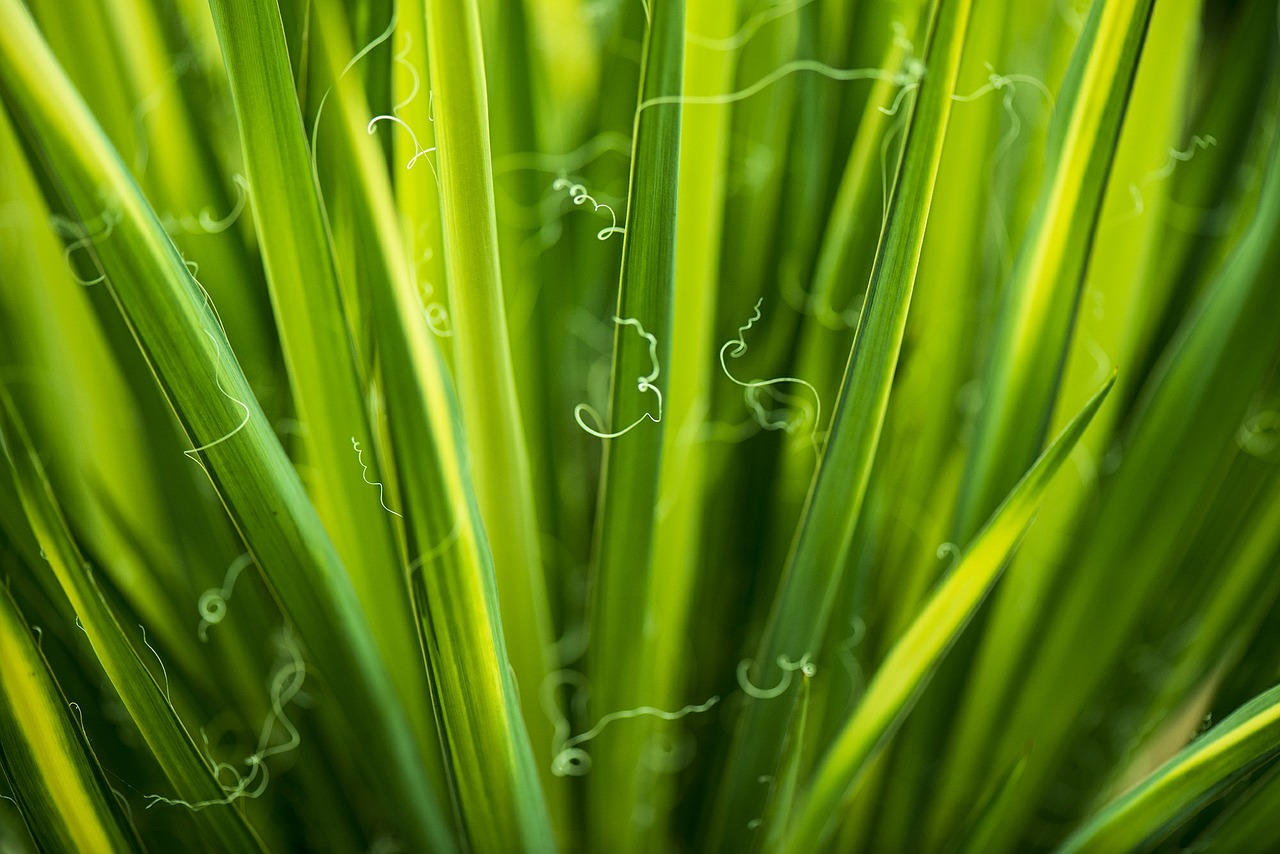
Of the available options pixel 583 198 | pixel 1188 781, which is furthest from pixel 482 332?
pixel 1188 781

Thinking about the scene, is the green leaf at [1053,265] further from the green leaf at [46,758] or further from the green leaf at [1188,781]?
the green leaf at [46,758]

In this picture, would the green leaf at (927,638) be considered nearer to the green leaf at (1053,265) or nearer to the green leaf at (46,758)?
the green leaf at (1053,265)

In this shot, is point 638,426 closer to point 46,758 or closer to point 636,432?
point 636,432

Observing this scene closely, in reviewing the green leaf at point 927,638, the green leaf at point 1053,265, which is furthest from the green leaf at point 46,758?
the green leaf at point 1053,265

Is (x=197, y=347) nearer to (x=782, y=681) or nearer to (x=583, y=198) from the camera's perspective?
(x=583, y=198)

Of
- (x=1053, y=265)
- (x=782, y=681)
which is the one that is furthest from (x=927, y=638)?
(x=1053, y=265)

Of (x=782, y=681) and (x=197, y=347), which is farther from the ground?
(x=197, y=347)

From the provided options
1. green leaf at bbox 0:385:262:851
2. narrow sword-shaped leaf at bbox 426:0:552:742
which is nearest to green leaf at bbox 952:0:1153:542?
narrow sword-shaped leaf at bbox 426:0:552:742

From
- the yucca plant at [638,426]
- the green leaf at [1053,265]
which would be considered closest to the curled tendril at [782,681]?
the yucca plant at [638,426]

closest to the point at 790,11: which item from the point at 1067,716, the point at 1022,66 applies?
the point at 1022,66

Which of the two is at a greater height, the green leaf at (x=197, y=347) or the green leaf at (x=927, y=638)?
the green leaf at (x=197, y=347)
